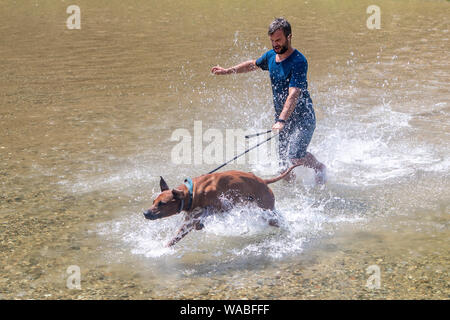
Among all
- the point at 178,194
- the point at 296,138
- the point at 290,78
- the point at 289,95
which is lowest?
the point at 178,194

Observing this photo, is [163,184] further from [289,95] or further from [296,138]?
[296,138]

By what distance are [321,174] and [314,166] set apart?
155 mm

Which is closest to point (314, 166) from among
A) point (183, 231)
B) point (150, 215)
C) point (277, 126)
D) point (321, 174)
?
point (321, 174)

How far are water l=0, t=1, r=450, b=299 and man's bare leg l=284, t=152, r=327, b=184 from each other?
145 mm

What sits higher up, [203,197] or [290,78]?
[290,78]

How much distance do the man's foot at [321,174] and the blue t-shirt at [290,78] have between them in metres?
0.66

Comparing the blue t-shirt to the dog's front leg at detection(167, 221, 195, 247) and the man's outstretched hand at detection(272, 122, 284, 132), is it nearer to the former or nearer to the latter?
the man's outstretched hand at detection(272, 122, 284, 132)

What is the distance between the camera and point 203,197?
501 cm

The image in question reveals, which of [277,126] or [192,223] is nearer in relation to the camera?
[192,223]

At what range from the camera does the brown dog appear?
189 inches

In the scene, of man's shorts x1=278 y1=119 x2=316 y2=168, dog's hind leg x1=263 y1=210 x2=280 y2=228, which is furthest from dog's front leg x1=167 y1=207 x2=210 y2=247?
man's shorts x1=278 y1=119 x2=316 y2=168

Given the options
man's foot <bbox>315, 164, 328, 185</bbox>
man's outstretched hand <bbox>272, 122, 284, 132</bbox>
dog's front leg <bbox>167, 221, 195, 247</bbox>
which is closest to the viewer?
dog's front leg <bbox>167, 221, 195, 247</bbox>

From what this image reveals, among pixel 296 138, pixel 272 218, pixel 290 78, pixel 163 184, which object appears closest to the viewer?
pixel 163 184

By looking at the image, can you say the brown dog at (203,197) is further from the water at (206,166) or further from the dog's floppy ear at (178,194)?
the water at (206,166)
